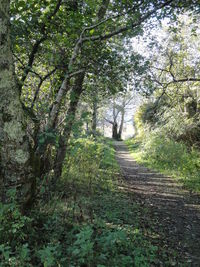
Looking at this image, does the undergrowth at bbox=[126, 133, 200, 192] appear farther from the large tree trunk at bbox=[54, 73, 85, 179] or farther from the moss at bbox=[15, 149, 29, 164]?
the moss at bbox=[15, 149, 29, 164]

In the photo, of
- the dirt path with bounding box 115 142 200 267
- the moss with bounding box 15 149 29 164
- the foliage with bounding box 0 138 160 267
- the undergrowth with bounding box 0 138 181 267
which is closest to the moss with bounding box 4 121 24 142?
the moss with bounding box 15 149 29 164

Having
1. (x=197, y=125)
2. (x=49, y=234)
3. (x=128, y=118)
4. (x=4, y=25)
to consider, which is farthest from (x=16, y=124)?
(x=128, y=118)

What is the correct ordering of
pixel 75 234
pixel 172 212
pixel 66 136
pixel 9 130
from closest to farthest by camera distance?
1. pixel 9 130
2. pixel 75 234
3. pixel 66 136
4. pixel 172 212

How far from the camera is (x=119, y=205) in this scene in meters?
5.03

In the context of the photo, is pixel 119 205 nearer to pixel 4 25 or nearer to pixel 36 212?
pixel 36 212

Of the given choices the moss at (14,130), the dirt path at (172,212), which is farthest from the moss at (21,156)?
the dirt path at (172,212)

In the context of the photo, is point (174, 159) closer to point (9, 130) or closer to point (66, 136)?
point (66, 136)

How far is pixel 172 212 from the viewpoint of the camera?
16.6 ft

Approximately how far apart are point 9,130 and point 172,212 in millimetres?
4097

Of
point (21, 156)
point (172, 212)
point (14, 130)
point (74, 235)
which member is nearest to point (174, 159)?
point (172, 212)

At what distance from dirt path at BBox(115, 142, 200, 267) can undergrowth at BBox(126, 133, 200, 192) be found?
1.84 feet

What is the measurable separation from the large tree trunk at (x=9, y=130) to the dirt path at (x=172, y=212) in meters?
2.57

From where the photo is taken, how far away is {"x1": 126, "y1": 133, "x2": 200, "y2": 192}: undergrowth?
7.82 metres

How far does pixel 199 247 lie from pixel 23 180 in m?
3.06
